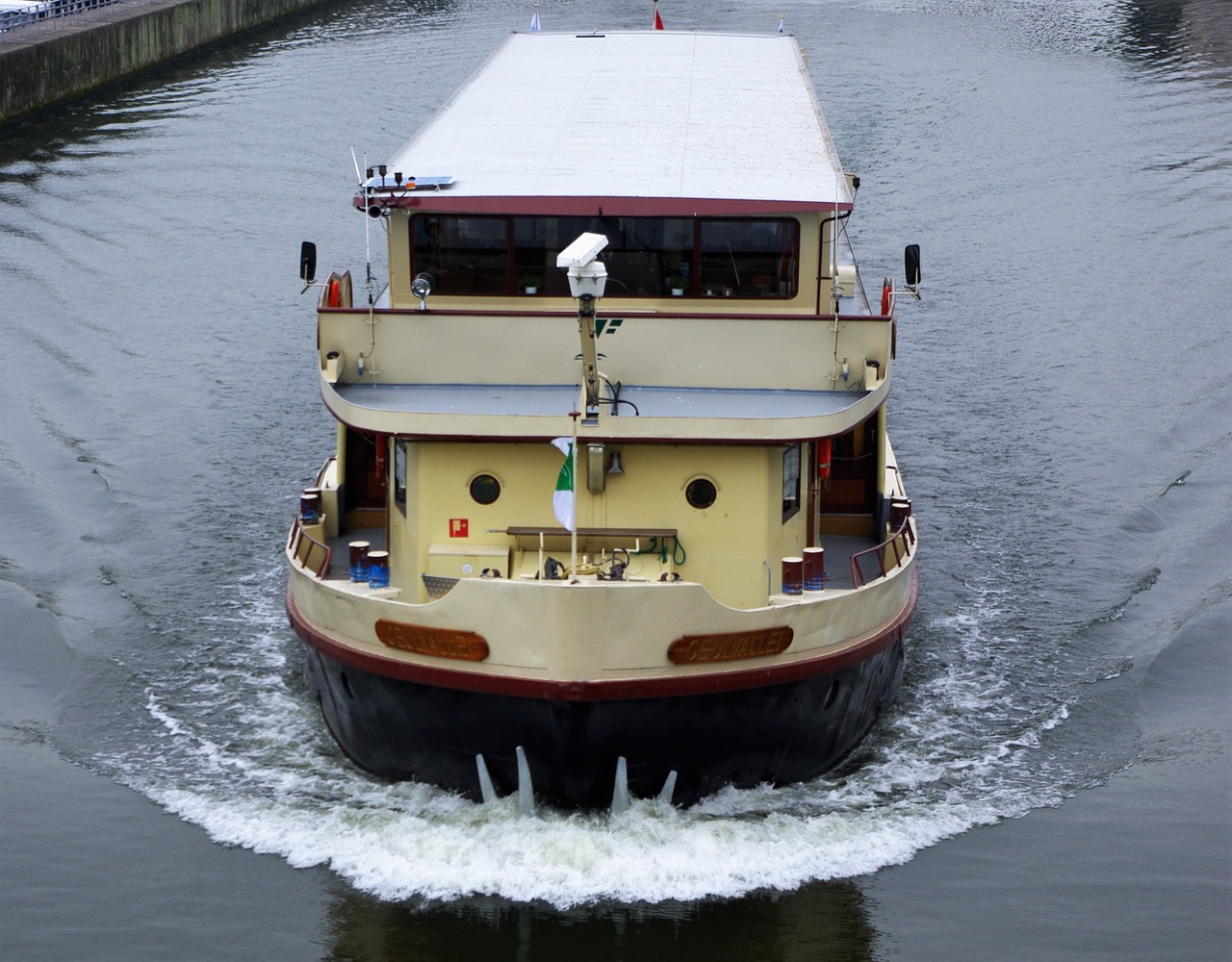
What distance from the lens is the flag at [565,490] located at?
45.6 ft

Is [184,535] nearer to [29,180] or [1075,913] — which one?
[1075,913]

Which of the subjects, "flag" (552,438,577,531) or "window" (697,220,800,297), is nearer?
"flag" (552,438,577,531)

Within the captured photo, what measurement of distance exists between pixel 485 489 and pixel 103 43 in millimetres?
36622

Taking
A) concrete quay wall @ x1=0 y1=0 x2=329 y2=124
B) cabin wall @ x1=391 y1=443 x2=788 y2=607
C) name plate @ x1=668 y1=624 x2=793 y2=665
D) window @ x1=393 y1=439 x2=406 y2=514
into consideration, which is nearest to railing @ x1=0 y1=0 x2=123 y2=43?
concrete quay wall @ x1=0 y1=0 x2=329 y2=124

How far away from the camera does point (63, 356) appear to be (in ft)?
91.4

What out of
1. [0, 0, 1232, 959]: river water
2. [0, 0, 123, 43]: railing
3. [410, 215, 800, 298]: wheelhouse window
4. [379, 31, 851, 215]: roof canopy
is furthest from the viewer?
[0, 0, 123, 43]: railing

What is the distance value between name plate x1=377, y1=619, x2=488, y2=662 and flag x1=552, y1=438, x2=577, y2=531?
1.18 m

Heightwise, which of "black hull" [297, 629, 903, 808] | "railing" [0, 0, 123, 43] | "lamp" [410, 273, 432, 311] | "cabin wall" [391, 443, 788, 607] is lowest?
"black hull" [297, 629, 903, 808]

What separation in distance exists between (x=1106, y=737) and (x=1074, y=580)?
161 inches

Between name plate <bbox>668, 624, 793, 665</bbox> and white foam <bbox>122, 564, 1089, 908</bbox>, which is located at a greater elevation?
name plate <bbox>668, 624, 793, 665</bbox>

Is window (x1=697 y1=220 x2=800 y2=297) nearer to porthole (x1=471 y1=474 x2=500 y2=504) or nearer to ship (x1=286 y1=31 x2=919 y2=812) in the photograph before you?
ship (x1=286 y1=31 x2=919 y2=812)

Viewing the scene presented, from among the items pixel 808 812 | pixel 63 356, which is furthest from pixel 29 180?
pixel 808 812

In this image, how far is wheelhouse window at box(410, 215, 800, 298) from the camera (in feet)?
53.9

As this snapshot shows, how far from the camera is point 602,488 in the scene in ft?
49.2
